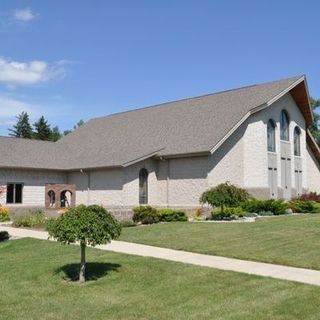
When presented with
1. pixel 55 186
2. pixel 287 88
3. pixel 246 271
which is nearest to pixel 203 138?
pixel 287 88

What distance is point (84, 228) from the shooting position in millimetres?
11398

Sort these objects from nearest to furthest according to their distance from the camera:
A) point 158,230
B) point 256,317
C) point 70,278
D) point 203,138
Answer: point 256,317, point 70,278, point 158,230, point 203,138

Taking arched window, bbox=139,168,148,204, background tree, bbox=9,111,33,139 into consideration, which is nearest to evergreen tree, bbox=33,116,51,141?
background tree, bbox=9,111,33,139

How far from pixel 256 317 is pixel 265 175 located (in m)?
24.9

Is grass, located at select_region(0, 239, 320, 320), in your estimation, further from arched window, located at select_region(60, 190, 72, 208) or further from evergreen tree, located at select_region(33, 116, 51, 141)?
evergreen tree, located at select_region(33, 116, 51, 141)

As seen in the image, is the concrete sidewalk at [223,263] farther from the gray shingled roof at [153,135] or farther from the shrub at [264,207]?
the gray shingled roof at [153,135]

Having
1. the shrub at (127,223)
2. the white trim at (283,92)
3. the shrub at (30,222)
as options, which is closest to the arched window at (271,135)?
A: the white trim at (283,92)

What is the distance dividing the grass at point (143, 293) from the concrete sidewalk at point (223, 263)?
1.79 feet

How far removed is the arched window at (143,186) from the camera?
3078cm

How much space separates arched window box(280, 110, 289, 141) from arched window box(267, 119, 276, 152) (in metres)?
1.22

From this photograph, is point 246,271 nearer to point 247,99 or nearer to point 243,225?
point 243,225

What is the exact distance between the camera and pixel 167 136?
32.8 meters

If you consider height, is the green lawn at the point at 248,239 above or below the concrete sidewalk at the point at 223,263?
above

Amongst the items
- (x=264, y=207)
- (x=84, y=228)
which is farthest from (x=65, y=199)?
(x=84, y=228)
